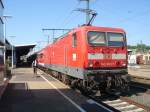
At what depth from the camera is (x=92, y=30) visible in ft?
53.9

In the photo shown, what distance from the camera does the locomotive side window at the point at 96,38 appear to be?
16.3 m

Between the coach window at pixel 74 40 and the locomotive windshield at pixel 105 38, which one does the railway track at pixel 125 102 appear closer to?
the locomotive windshield at pixel 105 38

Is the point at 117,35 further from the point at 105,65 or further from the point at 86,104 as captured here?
the point at 86,104

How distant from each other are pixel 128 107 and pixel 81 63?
3.32 meters

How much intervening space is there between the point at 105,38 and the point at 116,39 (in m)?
0.61

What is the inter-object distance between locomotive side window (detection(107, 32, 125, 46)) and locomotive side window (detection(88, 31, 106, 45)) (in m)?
0.31

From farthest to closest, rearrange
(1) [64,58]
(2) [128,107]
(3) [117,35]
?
1. (1) [64,58]
2. (3) [117,35]
3. (2) [128,107]

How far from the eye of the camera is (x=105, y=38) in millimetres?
16672

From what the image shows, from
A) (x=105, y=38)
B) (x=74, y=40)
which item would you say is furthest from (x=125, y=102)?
(x=74, y=40)

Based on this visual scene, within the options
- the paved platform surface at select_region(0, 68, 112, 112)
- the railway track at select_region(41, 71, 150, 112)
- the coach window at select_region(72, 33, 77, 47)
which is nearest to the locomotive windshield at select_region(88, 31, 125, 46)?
the coach window at select_region(72, 33, 77, 47)

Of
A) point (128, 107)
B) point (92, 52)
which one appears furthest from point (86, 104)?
point (92, 52)

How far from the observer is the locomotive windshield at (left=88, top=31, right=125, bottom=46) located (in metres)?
16.4

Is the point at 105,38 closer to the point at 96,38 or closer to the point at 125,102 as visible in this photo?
the point at 96,38

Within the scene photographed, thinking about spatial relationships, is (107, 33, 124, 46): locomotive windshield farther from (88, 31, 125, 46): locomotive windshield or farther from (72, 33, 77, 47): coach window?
(72, 33, 77, 47): coach window
